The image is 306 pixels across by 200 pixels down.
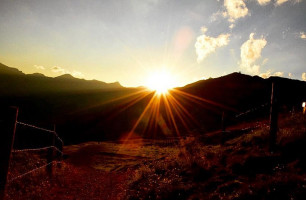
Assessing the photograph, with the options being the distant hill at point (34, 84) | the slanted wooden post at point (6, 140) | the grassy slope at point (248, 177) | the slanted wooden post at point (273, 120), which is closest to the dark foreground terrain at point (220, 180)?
the grassy slope at point (248, 177)

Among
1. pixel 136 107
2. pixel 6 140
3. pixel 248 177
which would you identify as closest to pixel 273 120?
pixel 248 177

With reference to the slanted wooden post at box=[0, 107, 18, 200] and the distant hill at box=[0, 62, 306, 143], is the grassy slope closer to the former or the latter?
the slanted wooden post at box=[0, 107, 18, 200]

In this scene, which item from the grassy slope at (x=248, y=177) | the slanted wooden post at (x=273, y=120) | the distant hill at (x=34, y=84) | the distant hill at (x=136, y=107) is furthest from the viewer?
the distant hill at (x=34, y=84)

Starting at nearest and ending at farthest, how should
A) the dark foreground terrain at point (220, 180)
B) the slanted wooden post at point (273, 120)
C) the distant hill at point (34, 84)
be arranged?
the dark foreground terrain at point (220, 180), the slanted wooden post at point (273, 120), the distant hill at point (34, 84)

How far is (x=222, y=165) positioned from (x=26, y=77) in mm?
132866

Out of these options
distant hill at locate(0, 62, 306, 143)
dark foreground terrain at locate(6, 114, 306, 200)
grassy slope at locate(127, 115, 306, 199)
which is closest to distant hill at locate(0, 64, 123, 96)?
distant hill at locate(0, 62, 306, 143)

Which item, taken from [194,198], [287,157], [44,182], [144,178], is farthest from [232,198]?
[44,182]

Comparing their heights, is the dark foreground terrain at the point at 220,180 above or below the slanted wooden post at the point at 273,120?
below

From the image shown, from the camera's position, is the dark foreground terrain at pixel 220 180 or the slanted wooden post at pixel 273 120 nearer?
the dark foreground terrain at pixel 220 180

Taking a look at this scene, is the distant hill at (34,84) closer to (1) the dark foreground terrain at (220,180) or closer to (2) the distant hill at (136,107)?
(2) the distant hill at (136,107)

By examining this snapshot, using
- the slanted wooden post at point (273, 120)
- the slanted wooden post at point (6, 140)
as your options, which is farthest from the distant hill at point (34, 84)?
the slanted wooden post at point (6, 140)

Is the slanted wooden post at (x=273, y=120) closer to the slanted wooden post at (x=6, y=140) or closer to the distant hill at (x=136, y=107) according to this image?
the slanted wooden post at (x=6, y=140)

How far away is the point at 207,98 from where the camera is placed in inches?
2344

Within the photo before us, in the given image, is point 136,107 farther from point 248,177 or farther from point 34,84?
point 34,84
